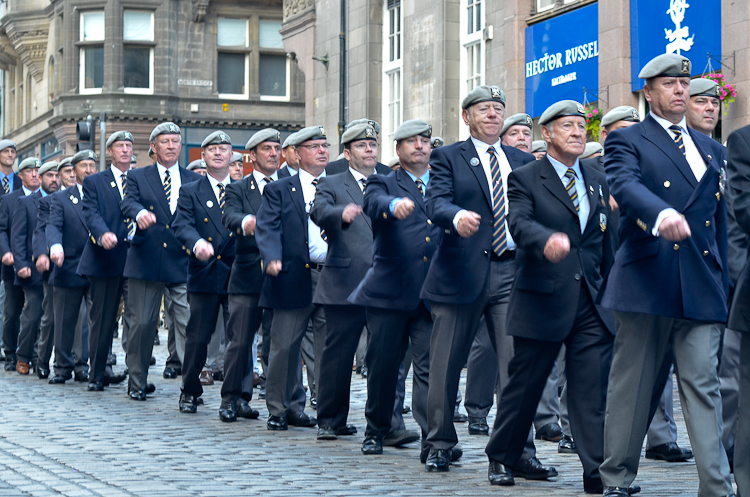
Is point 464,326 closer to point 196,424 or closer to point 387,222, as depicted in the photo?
point 387,222

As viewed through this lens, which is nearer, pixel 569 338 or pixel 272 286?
pixel 569 338

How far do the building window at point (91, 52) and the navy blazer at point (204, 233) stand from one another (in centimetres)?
3140

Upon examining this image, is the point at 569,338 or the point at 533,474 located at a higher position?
the point at 569,338

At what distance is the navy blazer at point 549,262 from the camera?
6.70 meters

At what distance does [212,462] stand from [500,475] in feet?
6.07

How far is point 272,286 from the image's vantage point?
9.60m

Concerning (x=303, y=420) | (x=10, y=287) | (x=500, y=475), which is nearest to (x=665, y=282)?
(x=500, y=475)

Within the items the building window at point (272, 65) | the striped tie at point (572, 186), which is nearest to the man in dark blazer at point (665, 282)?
the striped tie at point (572, 186)

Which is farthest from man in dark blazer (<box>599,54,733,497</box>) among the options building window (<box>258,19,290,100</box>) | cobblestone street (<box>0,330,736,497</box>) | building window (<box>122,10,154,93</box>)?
building window (<box>258,19,290,100</box>)

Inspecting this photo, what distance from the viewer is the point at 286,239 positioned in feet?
31.6

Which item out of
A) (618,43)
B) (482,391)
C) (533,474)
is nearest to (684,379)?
(533,474)

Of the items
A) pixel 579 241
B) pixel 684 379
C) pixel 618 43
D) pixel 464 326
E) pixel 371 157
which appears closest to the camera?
pixel 684 379

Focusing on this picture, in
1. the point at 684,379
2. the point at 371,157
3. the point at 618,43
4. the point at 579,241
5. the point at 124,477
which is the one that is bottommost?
the point at 124,477

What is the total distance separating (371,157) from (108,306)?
14.1 feet
